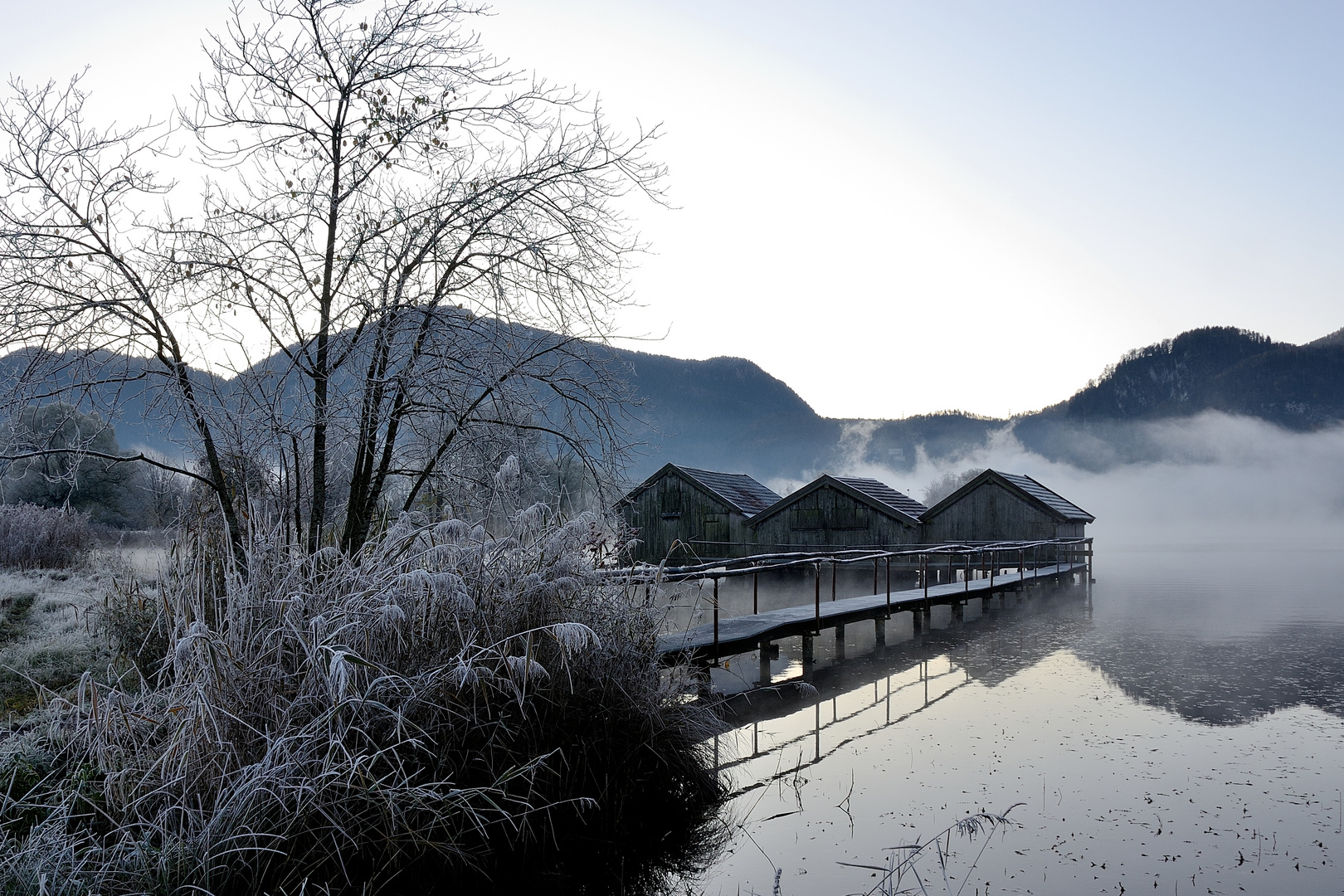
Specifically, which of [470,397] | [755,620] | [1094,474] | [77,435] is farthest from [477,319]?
[1094,474]

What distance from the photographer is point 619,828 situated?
5512 mm

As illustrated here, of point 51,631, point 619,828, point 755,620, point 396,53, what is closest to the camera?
point 619,828

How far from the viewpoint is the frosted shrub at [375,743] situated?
401 centimetres

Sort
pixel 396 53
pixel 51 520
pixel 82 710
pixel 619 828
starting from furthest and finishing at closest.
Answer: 1. pixel 51 520
2. pixel 396 53
3. pixel 619 828
4. pixel 82 710

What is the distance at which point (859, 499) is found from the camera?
1289 inches

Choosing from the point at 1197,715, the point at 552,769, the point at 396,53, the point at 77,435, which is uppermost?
the point at 396,53

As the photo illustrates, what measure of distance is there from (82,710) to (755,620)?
29.5ft

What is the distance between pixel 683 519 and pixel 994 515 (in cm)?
1181

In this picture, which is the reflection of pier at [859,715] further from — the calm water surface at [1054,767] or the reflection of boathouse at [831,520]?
the reflection of boathouse at [831,520]

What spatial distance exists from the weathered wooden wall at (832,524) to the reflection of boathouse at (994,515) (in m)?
1.63

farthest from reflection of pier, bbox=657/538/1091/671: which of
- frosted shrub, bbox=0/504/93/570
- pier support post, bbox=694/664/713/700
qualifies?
frosted shrub, bbox=0/504/93/570

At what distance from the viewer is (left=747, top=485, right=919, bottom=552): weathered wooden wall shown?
32469mm

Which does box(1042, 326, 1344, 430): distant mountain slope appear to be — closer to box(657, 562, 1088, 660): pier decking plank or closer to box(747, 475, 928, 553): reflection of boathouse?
box(747, 475, 928, 553): reflection of boathouse

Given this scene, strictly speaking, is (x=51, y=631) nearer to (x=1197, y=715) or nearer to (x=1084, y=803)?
(x=1084, y=803)
